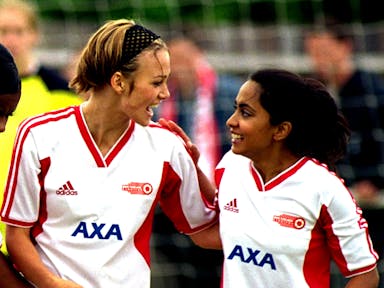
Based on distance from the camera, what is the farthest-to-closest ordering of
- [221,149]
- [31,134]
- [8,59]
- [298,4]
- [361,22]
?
[298,4] < [361,22] < [221,149] < [31,134] < [8,59]

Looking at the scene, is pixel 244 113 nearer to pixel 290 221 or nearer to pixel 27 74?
pixel 290 221

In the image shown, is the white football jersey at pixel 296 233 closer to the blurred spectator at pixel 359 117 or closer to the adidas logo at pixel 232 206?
the adidas logo at pixel 232 206

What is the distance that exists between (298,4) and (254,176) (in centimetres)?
638

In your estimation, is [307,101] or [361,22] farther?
[361,22]

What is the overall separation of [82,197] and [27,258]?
28cm

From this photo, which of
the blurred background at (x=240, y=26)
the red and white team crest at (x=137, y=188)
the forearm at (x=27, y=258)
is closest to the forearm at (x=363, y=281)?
the red and white team crest at (x=137, y=188)

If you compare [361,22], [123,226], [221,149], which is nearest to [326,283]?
[123,226]

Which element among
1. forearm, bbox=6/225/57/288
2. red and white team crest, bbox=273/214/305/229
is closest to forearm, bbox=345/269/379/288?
red and white team crest, bbox=273/214/305/229

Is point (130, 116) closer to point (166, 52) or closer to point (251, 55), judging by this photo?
point (166, 52)

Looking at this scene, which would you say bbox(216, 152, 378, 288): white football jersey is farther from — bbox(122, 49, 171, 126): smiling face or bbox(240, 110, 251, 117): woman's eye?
bbox(122, 49, 171, 126): smiling face

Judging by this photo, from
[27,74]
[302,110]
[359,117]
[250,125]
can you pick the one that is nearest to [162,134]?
[250,125]

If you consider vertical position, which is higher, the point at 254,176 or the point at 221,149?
the point at 254,176

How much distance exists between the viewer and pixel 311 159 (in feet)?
13.5

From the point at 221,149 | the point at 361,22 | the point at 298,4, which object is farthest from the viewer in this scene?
the point at 298,4
